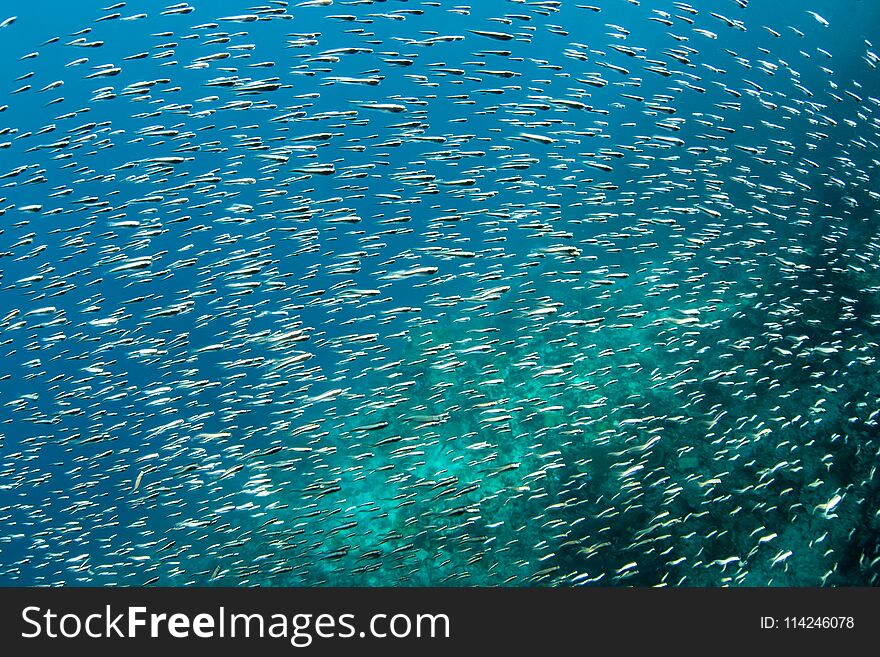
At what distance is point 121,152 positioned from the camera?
139ft

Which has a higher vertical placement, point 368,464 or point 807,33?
point 807,33

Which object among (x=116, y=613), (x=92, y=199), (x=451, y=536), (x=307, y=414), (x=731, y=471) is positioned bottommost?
(x=307, y=414)

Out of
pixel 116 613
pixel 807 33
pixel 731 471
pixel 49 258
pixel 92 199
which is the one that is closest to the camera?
pixel 116 613

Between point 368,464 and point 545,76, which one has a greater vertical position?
point 545,76

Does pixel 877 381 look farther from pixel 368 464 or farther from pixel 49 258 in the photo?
pixel 49 258

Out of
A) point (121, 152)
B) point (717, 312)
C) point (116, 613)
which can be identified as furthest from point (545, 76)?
point (116, 613)

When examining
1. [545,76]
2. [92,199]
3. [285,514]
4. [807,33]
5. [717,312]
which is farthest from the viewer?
[545,76]

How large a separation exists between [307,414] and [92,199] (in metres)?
20.1

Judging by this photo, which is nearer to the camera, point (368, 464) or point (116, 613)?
point (116, 613)

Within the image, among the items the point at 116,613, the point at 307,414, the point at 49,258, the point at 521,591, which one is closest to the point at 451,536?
the point at 521,591

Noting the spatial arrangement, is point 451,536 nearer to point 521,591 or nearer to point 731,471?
point 731,471

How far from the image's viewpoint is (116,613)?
4.71m

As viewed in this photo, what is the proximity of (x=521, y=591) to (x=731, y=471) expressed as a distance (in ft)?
22.1

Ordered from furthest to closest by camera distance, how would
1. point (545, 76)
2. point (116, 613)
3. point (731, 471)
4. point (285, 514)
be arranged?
point (545, 76) → point (285, 514) → point (731, 471) → point (116, 613)
